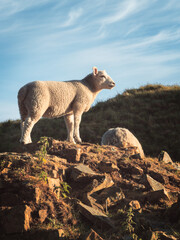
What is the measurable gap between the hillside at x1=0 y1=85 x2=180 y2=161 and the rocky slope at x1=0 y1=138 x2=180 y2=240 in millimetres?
8555

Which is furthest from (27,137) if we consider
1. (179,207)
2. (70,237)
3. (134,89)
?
(134,89)

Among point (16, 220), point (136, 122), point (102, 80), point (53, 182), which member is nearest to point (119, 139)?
point (102, 80)

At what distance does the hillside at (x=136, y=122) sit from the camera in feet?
50.7

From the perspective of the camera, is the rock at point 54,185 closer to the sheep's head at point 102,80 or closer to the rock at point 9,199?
the rock at point 9,199

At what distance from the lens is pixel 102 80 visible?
8.76m

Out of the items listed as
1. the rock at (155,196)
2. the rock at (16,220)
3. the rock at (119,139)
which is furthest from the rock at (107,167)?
the rock at (119,139)

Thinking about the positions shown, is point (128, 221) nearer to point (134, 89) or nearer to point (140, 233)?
point (140, 233)

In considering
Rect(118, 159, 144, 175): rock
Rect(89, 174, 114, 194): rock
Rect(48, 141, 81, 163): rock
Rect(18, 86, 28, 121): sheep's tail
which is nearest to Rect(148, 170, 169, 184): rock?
Rect(118, 159, 144, 175): rock

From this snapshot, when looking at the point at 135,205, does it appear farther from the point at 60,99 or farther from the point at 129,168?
the point at 60,99

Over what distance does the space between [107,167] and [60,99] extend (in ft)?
8.59

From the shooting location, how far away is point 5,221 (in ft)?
13.4

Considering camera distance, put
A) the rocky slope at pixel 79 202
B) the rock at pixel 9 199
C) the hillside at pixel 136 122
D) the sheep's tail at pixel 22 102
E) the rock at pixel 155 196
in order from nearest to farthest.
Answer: the rocky slope at pixel 79 202 < the rock at pixel 9 199 < the rock at pixel 155 196 < the sheep's tail at pixel 22 102 < the hillside at pixel 136 122

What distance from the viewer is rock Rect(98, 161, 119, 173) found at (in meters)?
6.49

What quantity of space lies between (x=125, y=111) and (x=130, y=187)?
503 inches
